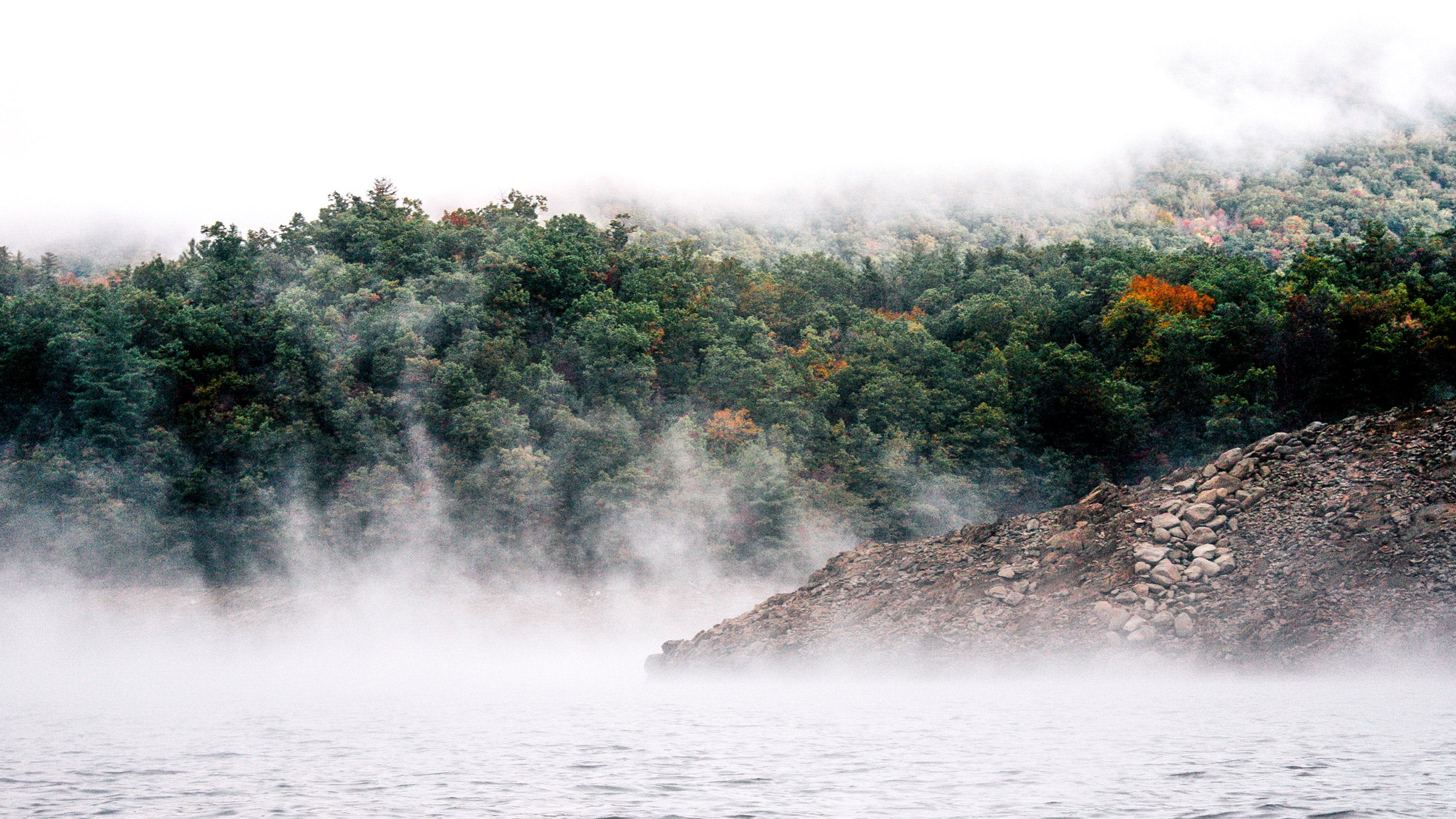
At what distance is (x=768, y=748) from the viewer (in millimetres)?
18219

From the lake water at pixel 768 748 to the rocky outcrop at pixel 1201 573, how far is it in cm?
120

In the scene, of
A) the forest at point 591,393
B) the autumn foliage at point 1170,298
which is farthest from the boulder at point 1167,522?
the autumn foliage at point 1170,298

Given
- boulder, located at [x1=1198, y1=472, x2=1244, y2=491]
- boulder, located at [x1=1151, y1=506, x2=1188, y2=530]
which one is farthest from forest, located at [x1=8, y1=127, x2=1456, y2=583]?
boulder, located at [x1=1151, y1=506, x2=1188, y2=530]

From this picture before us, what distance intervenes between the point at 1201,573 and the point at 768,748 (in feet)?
52.2

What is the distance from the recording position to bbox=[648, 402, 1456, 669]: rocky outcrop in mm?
27141

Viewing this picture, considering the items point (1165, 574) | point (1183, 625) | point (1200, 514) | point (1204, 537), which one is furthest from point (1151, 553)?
point (1183, 625)

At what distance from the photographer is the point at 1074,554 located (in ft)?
104

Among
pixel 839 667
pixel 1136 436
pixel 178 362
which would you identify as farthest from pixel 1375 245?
pixel 178 362

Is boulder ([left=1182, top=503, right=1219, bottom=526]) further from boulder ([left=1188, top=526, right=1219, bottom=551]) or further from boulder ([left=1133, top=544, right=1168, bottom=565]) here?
boulder ([left=1133, top=544, right=1168, bottom=565])

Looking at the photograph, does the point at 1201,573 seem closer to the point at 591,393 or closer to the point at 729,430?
the point at 729,430

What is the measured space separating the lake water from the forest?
25912 mm

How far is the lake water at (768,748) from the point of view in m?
13.3

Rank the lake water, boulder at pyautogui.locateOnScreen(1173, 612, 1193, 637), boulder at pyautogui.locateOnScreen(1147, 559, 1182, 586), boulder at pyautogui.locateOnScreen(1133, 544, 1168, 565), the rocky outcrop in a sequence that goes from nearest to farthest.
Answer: the lake water → the rocky outcrop → boulder at pyautogui.locateOnScreen(1173, 612, 1193, 637) → boulder at pyautogui.locateOnScreen(1147, 559, 1182, 586) → boulder at pyautogui.locateOnScreen(1133, 544, 1168, 565)

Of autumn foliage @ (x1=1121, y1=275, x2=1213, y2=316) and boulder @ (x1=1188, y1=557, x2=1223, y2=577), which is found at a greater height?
autumn foliage @ (x1=1121, y1=275, x2=1213, y2=316)
